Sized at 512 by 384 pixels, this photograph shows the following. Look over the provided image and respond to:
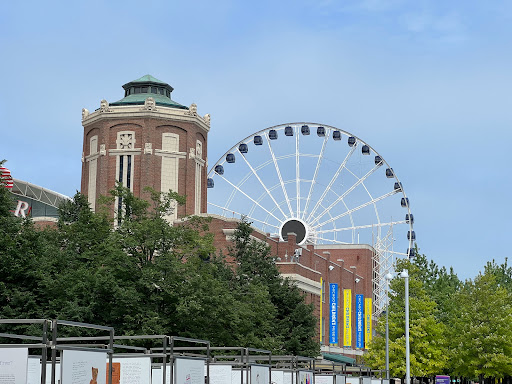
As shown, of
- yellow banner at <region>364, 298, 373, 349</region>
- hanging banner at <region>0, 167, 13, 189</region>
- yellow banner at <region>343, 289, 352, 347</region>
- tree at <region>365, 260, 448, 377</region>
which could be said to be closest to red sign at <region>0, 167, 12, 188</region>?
hanging banner at <region>0, 167, 13, 189</region>

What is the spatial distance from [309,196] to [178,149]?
72.2 feet

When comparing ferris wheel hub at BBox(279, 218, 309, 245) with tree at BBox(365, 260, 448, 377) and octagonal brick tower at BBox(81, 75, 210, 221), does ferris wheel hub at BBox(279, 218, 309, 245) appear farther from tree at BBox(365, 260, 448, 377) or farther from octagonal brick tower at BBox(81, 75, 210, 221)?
tree at BBox(365, 260, 448, 377)

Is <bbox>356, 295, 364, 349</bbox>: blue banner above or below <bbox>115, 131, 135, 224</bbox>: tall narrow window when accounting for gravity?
below

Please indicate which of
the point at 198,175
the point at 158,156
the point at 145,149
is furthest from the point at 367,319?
the point at 145,149

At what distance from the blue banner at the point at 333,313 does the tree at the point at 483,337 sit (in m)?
23.0

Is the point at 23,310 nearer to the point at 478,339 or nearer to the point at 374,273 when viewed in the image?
the point at 478,339

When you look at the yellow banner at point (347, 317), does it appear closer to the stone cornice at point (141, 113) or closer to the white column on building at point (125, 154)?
the stone cornice at point (141, 113)

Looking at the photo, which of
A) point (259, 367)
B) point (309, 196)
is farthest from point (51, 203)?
point (259, 367)

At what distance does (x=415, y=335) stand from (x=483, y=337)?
5631 millimetres

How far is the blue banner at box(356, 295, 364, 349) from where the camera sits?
4247 inches

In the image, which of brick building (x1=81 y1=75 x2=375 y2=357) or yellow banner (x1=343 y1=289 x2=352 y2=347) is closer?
brick building (x1=81 y1=75 x2=375 y2=357)

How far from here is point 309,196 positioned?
→ 10612cm

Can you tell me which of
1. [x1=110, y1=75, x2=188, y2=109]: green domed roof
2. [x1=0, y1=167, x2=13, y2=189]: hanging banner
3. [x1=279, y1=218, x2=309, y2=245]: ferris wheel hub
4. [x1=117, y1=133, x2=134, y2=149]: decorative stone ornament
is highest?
[x1=110, y1=75, x2=188, y2=109]: green domed roof

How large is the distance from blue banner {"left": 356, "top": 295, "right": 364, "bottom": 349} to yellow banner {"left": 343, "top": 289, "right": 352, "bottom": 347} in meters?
2.76
